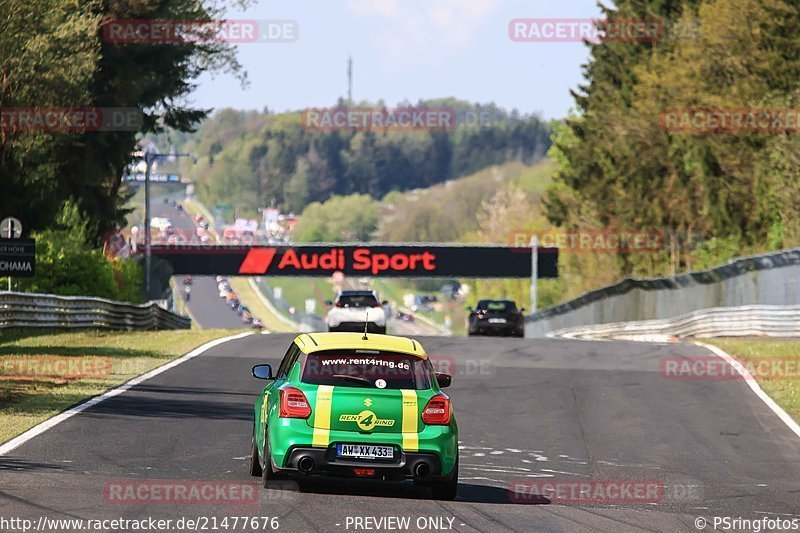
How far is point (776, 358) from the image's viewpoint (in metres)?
29.6

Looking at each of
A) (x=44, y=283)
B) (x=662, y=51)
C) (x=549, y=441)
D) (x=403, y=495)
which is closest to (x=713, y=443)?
(x=549, y=441)

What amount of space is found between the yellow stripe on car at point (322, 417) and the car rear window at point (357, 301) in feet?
86.6

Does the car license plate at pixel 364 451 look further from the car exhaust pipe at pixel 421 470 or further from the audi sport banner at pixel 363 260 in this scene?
the audi sport banner at pixel 363 260

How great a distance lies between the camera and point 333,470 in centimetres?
1259

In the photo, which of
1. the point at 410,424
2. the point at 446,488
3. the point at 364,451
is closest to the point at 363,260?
the point at 446,488

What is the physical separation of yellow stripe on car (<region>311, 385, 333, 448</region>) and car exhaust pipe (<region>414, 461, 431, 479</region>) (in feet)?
2.60

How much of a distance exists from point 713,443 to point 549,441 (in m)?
2.18

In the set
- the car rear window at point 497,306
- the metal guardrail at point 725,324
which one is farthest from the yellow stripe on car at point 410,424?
the car rear window at point 497,306

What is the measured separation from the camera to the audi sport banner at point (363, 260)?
8306 centimetres

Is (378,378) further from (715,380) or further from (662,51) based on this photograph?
(662,51)

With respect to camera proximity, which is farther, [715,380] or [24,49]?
[24,49]

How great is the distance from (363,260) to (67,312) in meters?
46.9

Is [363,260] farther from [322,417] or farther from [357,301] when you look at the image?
[322,417]

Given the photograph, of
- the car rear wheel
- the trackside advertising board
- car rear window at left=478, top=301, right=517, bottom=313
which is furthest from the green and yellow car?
car rear window at left=478, top=301, right=517, bottom=313
